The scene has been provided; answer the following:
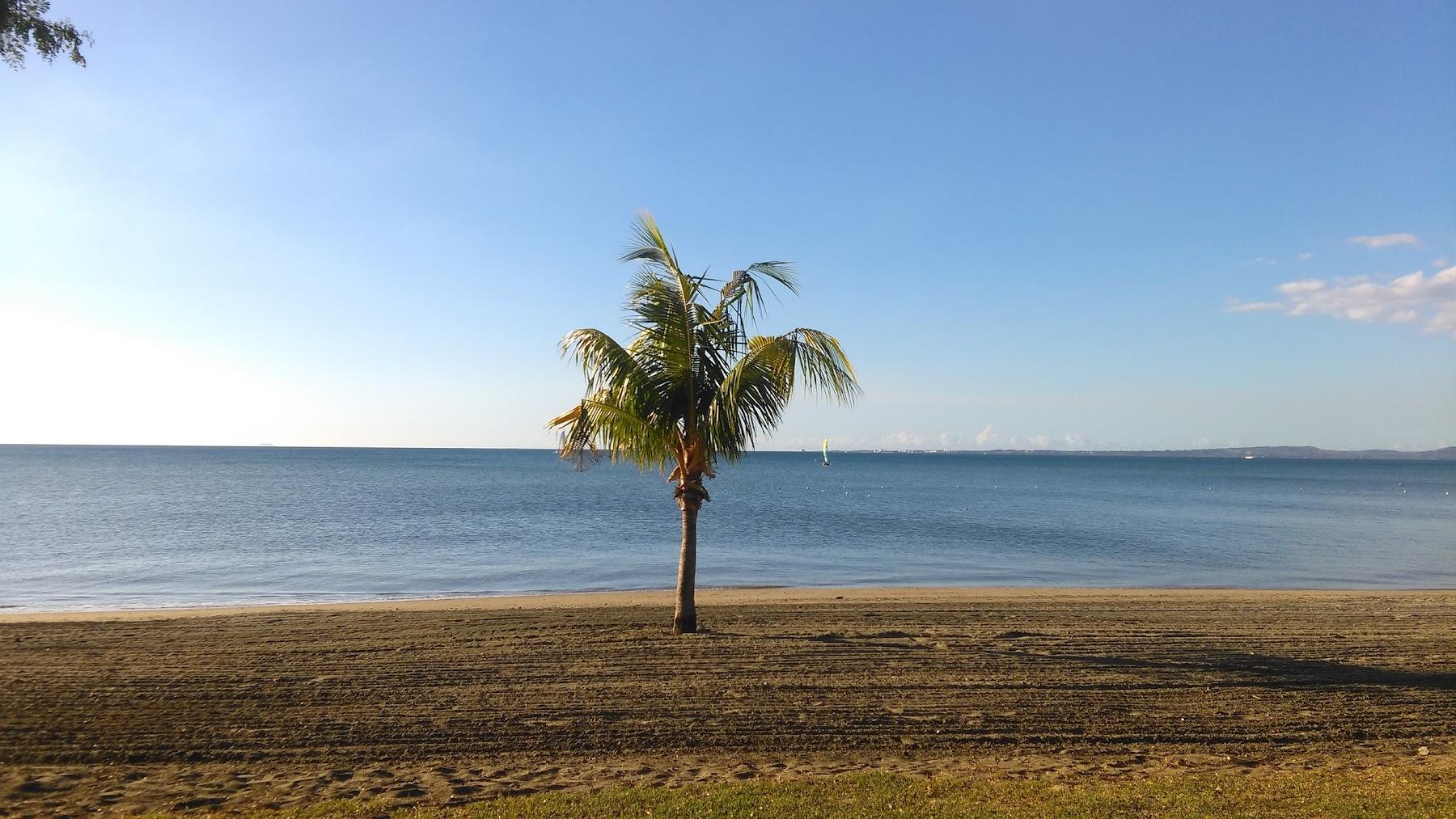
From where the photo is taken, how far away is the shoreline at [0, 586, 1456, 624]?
50.5ft

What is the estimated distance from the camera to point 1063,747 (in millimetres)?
→ 7094

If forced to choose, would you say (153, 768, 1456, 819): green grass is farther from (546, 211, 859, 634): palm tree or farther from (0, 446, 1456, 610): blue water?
(0, 446, 1456, 610): blue water

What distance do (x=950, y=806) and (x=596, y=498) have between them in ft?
179

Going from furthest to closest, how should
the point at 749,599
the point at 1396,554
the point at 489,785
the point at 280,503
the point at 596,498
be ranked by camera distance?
the point at 596,498 → the point at 280,503 → the point at 1396,554 → the point at 749,599 → the point at 489,785

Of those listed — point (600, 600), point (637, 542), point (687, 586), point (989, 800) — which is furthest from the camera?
point (637, 542)

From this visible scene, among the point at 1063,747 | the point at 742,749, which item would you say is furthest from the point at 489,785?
the point at 1063,747

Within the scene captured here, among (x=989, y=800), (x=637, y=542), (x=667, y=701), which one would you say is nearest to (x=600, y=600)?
(x=667, y=701)

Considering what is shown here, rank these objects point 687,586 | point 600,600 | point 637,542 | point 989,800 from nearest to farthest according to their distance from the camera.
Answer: point 989,800 < point 687,586 < point 600,600 < point 637,542

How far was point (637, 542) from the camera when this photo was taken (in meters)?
31.9

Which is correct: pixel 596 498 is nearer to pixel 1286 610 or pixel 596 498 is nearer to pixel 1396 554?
pixel 1396 554

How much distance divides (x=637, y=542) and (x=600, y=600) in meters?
14.1

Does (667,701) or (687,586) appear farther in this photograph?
(687,586)

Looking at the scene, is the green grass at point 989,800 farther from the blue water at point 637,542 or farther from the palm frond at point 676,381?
the blue water at point 637,542

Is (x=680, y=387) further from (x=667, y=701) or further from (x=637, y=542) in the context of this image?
(x=637, y=542)
